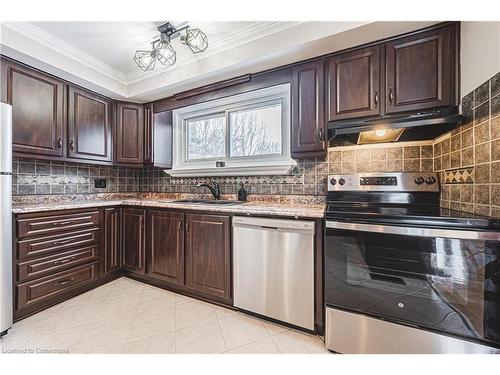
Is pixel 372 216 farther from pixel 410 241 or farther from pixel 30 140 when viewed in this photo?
pixel 30 140

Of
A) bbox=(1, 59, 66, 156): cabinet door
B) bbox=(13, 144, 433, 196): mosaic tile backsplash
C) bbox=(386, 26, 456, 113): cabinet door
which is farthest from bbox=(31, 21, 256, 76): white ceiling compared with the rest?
bbox=(13, 144, 433, 196): mosaic tile backsplash

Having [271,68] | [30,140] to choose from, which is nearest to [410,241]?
[271,68]

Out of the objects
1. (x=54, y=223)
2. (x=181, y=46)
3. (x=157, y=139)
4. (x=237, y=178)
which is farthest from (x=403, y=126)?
(x=54, y=223)

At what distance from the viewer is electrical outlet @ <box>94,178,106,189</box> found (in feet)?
9.18

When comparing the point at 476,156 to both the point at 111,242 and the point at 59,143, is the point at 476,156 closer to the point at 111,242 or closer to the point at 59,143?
the point at 111,242

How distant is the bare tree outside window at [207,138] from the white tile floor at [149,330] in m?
1.63

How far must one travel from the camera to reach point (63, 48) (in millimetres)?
1976

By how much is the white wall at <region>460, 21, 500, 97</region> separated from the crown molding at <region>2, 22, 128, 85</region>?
304 cm

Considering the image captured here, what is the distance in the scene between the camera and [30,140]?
196 centimetres

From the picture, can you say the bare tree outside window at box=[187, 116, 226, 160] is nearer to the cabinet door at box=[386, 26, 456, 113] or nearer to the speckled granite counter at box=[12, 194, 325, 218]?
the speckled granite counter at box=[12, 194, 325, 218]

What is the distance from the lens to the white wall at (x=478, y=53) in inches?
42.5

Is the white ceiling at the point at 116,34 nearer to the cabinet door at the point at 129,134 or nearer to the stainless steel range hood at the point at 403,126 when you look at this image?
the cabinet door at the point at 129,134

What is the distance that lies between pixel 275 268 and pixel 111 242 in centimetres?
190

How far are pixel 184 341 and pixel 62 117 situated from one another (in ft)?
7.83
